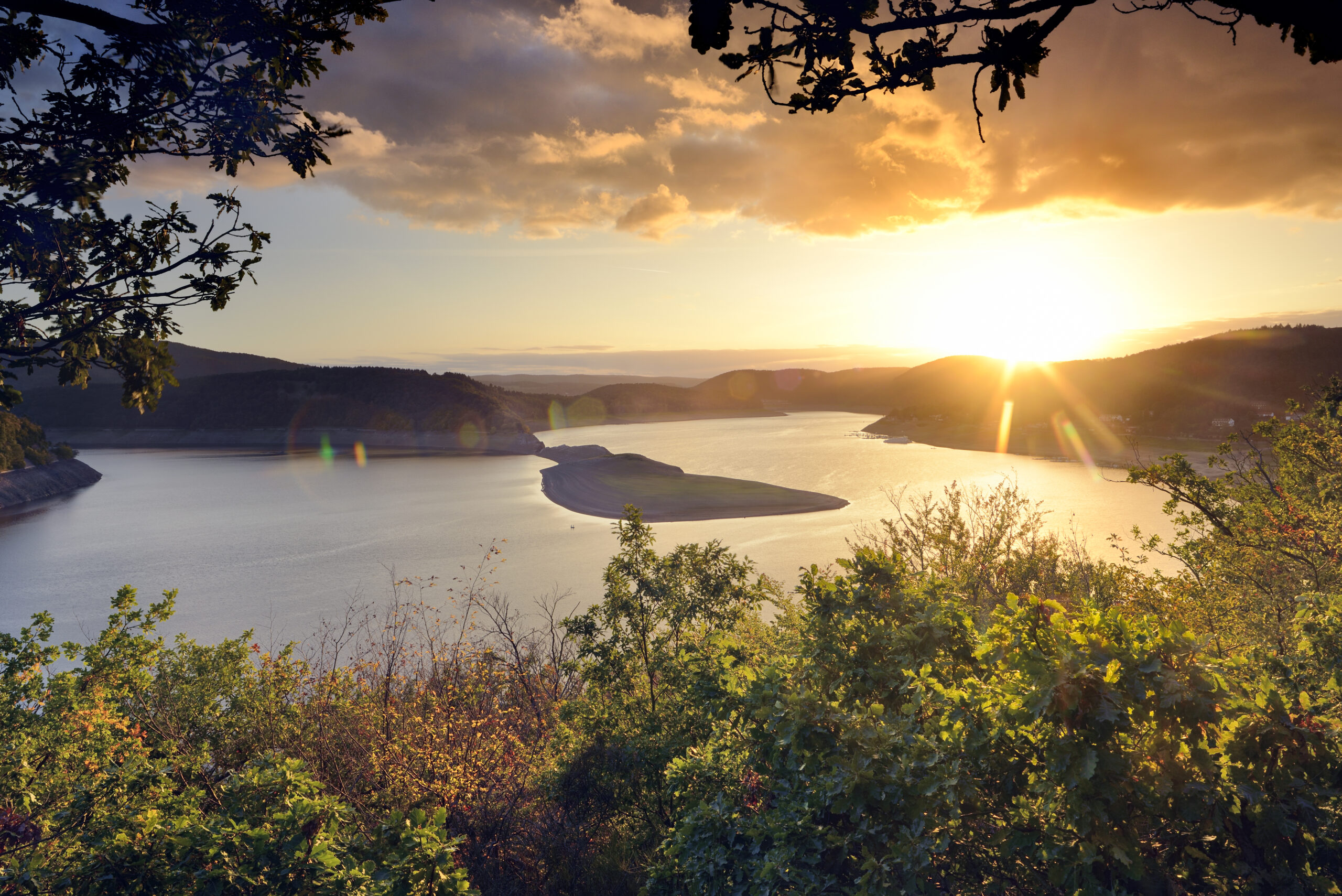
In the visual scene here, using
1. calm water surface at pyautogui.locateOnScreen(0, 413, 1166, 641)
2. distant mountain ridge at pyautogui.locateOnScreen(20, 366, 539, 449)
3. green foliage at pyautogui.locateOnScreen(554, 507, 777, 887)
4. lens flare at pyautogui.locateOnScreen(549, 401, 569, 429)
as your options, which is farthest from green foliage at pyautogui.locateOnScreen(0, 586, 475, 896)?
lens flare at pyautogui.locateOnScreen(549, 401, 569, 429)

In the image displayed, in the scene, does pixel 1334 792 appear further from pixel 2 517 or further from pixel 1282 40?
→ pixel 2 517

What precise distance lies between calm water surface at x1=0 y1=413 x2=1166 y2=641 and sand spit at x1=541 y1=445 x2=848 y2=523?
1.60 m

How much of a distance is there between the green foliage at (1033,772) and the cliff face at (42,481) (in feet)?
209

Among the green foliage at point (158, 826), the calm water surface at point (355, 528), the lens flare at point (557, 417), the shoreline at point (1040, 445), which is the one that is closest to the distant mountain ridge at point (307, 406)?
the lens flare at point (557, 417)

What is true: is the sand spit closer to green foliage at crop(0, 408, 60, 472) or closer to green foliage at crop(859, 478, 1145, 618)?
green foliage at crop(859, 478, 1145, 618)

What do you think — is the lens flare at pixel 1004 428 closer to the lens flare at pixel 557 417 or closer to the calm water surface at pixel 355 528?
the calm water surface at pixel 355 528

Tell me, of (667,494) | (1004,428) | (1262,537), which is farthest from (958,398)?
(1262,537)

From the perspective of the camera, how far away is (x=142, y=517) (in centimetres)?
4062

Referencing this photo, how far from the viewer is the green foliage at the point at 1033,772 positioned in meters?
2.74

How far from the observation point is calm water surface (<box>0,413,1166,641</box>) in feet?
78.8

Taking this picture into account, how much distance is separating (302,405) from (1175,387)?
428 feet

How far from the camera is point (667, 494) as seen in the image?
43.8 m

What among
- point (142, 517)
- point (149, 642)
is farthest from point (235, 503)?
point (149, 642)

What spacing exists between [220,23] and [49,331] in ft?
8.52
